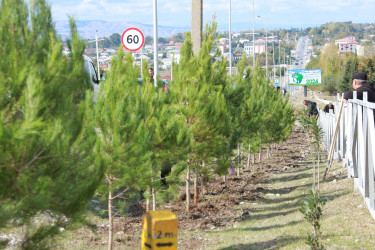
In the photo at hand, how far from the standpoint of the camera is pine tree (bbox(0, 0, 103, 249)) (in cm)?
343

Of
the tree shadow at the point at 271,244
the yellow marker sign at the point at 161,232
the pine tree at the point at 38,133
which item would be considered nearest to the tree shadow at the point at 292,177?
the tree shadow at the point at 271,244

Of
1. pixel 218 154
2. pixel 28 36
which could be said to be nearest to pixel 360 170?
pixel 218 154

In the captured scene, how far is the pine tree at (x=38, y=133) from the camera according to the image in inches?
135

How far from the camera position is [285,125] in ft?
65.4

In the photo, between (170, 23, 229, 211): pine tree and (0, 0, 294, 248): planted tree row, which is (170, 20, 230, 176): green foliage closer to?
(170, 23, 229, 211): pine tree

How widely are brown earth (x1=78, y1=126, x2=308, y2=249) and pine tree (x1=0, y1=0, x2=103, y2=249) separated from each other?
3.82 m

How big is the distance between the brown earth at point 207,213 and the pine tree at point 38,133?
3.82 m

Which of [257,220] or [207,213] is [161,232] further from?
[207,213]

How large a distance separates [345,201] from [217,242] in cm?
239

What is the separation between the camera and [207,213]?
10016mm

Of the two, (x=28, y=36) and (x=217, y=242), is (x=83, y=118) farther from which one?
(x=217, y=242)

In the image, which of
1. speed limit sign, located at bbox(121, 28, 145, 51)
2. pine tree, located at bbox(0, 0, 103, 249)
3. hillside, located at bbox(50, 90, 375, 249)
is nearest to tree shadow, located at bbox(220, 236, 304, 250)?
hillside, located at bbox(50, 90, 375, 249)

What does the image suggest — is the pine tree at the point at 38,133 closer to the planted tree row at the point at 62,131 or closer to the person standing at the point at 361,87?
the planted tree row at the point at 62,131

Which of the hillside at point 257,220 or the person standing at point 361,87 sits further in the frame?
the person standing at point 361,87
